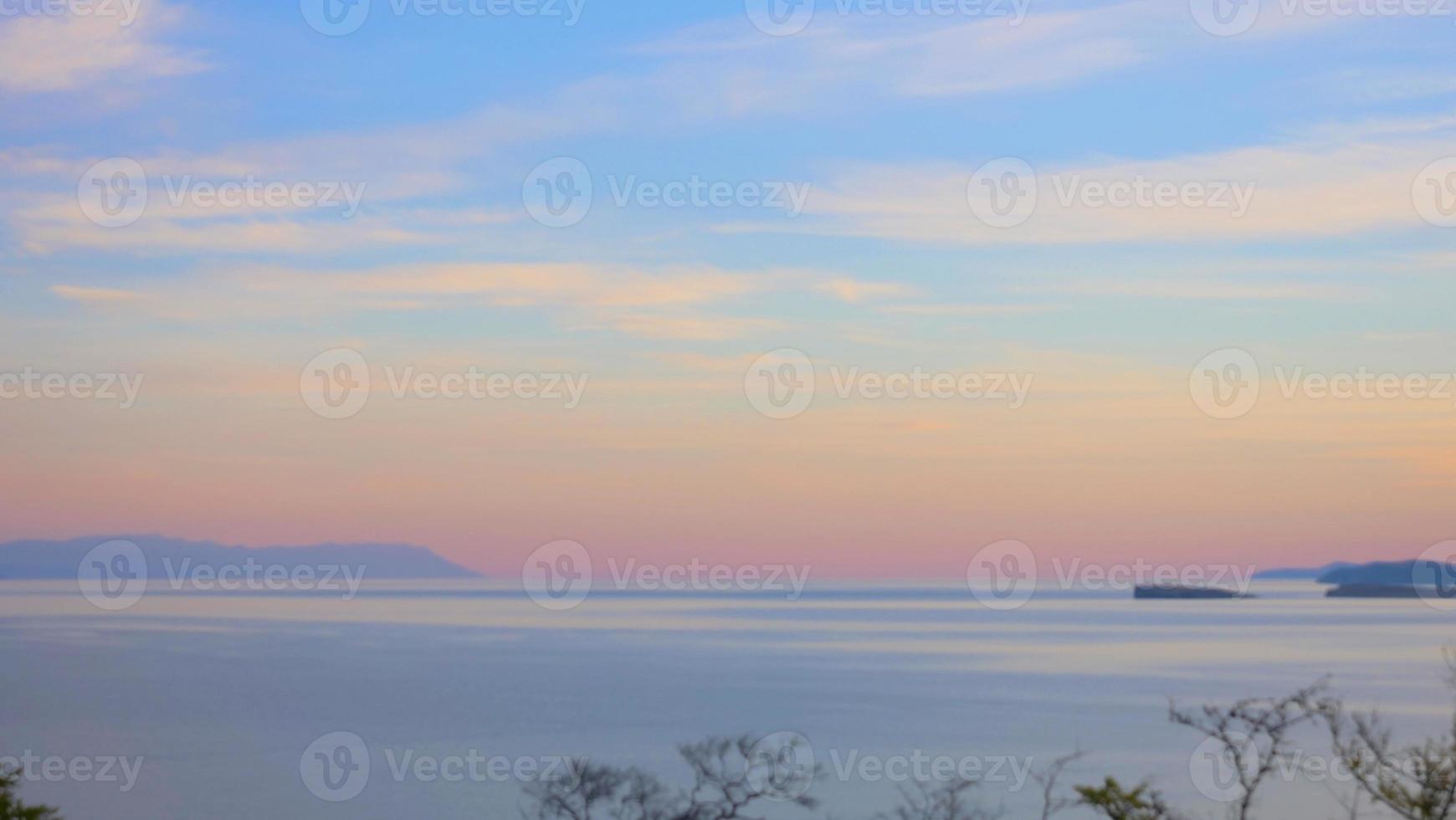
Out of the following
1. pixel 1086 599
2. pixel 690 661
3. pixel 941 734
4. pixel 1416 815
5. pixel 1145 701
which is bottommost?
pixel 1416 815

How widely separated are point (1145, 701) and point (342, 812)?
81.5 ft

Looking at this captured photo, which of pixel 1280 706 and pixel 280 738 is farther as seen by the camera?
pixel 280 738

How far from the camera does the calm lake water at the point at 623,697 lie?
2831 cm

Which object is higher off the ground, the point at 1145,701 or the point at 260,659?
the point at 260,659

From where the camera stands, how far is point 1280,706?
26.0ft

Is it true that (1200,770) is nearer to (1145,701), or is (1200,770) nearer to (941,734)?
(941,734)

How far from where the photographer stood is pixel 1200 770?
95.5ft

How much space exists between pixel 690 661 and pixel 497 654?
1001 cm

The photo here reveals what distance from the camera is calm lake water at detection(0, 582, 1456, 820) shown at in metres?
28.3

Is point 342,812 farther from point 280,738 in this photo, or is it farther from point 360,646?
point 360,646

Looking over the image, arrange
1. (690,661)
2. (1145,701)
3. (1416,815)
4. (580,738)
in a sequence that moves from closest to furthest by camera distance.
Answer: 1. (1416,815)
2. (580,738)
3. (1145,701)
4. (690,661)

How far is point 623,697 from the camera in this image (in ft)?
145

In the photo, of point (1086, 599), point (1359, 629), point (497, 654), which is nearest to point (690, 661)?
point (497, 654)

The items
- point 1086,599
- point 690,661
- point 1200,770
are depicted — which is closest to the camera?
point 1200,770
